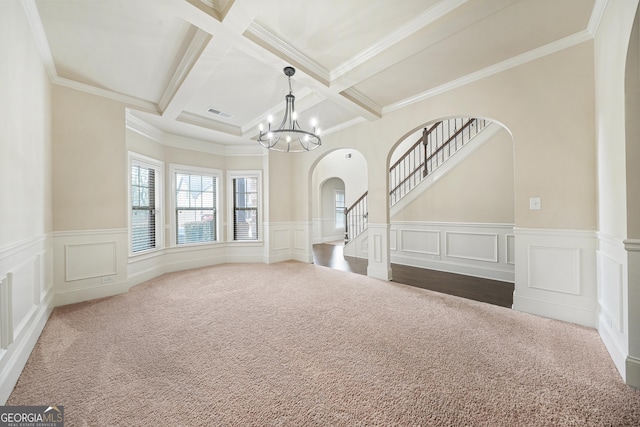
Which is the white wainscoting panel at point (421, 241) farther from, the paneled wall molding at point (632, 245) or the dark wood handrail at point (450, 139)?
the paneled wall molding at point (632, 245)

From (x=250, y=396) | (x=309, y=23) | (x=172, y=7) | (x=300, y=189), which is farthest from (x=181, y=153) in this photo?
(x=250, y=396)

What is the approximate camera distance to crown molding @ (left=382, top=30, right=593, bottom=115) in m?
2.49

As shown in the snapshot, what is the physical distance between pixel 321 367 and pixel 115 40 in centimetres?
362

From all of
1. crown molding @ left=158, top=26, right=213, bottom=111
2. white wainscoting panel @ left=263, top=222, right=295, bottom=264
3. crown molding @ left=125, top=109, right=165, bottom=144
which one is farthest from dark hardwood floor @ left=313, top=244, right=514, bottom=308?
crown molding @ left=125, top=109, right=165, bottom=144

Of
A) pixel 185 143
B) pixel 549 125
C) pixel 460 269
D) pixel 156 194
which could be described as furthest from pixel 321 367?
pixel 185 143

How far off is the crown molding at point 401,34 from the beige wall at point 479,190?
2846 millimetres

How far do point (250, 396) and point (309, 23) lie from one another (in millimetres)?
3049

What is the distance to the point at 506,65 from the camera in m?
2.89

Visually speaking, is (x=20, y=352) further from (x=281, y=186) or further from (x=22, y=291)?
(x=281, y=186)

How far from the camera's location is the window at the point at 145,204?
423cm

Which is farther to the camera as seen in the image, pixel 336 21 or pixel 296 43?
pixel 296 43

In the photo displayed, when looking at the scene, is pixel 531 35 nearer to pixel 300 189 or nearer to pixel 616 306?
pixel 616 306

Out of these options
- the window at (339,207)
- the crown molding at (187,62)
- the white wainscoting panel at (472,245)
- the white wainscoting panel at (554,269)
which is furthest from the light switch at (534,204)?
the window at (339,207)

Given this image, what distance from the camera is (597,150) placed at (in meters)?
2.40
